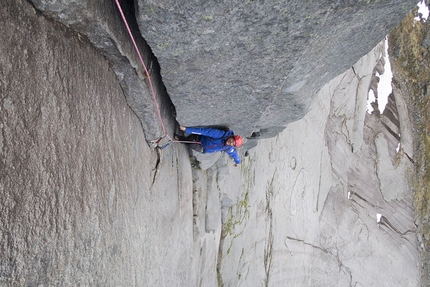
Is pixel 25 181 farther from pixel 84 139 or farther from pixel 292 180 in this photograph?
pixel 292 180

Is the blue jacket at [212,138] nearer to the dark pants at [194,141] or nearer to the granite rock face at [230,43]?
the dark pants at [194,141]

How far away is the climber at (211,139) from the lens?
5152mm

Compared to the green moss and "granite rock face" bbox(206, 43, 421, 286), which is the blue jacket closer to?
"granite rock face" bbox(206, 43, 421, 286)

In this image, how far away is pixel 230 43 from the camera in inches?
111

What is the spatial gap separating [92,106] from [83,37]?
587 millimetres

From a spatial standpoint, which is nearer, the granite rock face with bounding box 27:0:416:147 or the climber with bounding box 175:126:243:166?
the granite rock face with bounding box 27:0:416:147

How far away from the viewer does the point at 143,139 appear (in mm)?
4355

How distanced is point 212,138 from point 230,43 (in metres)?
2.77

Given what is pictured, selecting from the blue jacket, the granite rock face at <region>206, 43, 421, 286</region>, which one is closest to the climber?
the blue jacket

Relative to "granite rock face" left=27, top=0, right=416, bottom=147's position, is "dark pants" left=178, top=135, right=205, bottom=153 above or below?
below

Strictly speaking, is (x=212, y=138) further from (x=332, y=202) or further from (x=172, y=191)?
(x=332, y=202)

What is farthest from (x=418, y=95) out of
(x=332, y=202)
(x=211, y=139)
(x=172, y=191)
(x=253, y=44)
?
(x=253, y=44)

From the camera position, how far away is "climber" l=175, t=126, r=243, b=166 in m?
5.15

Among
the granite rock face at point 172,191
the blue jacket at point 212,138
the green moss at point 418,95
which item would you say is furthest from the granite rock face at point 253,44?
the green moss at point 418,95
